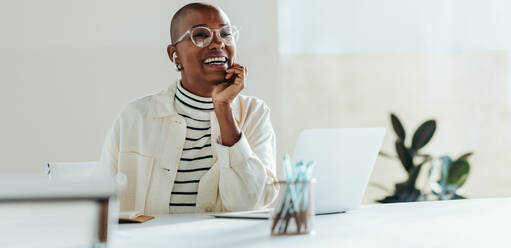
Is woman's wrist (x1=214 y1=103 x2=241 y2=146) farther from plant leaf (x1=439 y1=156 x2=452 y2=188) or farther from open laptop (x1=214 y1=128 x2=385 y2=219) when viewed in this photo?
plant leaf (x1=439 y1=156 x2=452 y2=188)

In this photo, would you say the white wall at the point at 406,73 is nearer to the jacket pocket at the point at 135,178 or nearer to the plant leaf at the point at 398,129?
the plant leaf at the point at 398,129

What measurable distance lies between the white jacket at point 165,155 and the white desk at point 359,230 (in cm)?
31

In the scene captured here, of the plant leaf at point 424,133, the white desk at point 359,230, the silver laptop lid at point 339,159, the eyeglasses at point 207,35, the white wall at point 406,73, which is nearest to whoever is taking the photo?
the white desk at point 359,230

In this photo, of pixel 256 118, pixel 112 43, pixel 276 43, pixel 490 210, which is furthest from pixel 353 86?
pixel 490 210

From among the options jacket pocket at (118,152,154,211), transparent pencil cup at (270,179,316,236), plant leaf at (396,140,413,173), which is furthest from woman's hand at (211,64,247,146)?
plant leaf at (396,140,413,173)

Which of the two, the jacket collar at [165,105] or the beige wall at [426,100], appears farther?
the beige wall at [426,100]

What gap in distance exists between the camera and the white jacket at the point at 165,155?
1.87 meters

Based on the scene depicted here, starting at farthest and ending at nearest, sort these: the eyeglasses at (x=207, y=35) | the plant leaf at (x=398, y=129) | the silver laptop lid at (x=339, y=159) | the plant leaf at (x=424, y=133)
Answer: the plant leaf at (x=398, y=129) < the plant leaf at (x=424, y=133) < the eyeglasses at (x=207, y=35) < the silver laptop lid at (x=339, y=159)

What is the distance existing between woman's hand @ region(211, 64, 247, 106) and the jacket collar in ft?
0.32

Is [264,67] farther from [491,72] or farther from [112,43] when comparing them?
[491,72]

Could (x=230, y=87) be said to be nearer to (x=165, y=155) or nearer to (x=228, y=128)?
(x=228, y=128)

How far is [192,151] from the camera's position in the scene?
1970mm

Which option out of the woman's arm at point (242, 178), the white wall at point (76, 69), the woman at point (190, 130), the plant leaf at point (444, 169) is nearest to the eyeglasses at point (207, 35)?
the woman at point (190, 130)

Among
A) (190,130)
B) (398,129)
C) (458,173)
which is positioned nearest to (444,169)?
(458,173)
